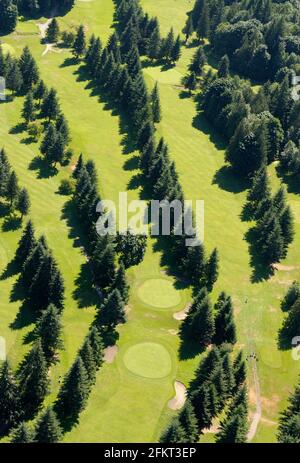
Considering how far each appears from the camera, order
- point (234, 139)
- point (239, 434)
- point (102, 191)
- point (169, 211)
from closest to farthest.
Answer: point (239, 434), point (169, 211), point (102, 191), point (234, 139)

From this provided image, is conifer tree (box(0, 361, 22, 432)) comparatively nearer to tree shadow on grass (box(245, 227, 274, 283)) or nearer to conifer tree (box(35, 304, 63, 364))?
conifer tree (box(35, 304, 63, 364))

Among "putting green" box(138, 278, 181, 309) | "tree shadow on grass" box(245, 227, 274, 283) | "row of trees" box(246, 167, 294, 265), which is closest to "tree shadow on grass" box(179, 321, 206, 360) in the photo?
"putting green" box(138, 278, 181, 309)

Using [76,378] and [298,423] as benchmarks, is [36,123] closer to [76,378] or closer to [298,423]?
[76,378]

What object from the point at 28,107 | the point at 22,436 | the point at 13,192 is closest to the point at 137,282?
the point at 13,192

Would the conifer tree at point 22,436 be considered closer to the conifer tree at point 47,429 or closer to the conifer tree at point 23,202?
the conifer tree at point 47,429
